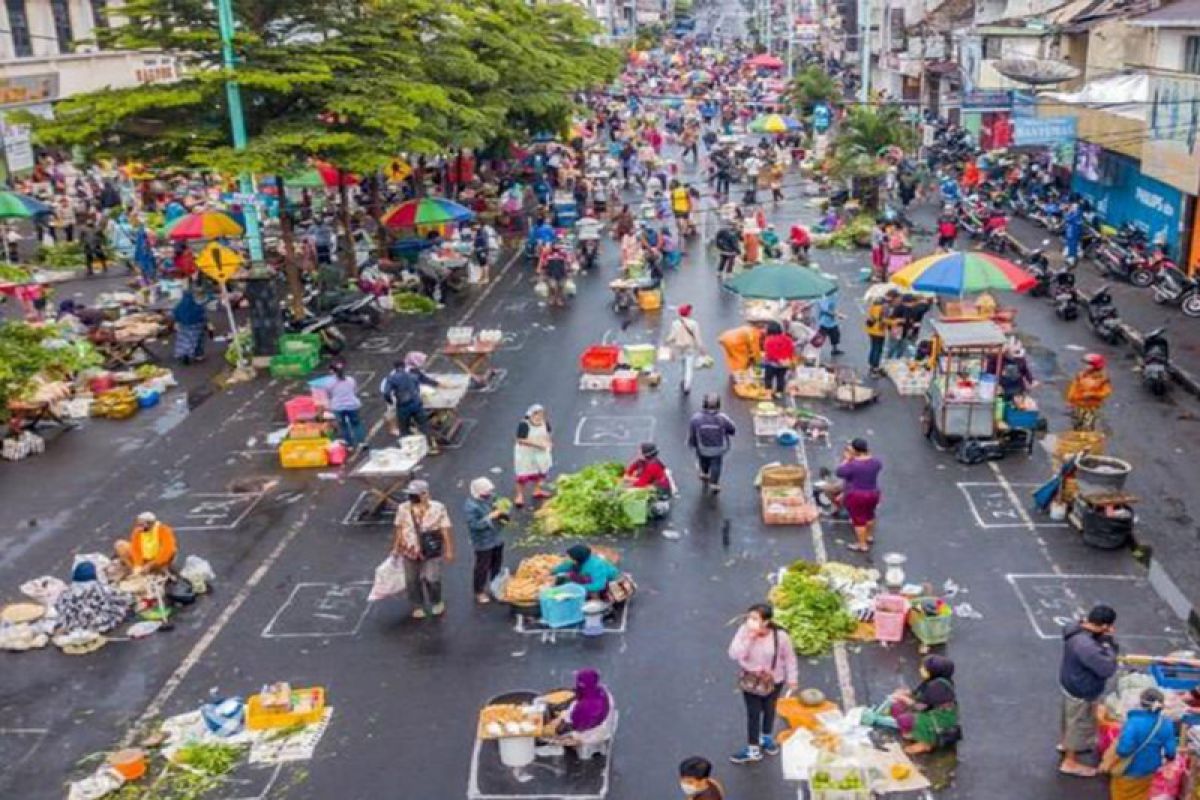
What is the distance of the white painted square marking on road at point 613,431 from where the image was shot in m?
19.3

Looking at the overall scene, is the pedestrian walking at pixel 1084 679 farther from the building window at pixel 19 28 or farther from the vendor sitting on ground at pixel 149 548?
the building window at pixel 19 28

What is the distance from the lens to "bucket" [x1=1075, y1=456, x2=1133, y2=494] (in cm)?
1544

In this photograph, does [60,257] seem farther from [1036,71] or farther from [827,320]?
[1036,71]

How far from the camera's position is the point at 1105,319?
24469 millimetres

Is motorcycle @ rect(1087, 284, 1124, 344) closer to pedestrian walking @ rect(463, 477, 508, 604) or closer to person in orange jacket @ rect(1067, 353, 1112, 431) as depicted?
person in orange jacket @ rect(1067, 353, 1112, 431)

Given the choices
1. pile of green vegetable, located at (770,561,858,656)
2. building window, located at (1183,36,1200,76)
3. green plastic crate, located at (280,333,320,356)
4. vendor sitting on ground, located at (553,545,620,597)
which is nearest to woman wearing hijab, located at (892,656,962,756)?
pile of green vegetable, located at (770,561,858,656)

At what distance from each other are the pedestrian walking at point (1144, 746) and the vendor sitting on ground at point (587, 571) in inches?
225

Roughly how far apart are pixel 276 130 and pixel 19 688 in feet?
46.0

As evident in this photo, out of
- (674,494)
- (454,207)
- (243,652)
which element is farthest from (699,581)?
(454,207)

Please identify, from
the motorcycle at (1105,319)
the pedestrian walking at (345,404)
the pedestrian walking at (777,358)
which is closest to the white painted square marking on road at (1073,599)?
the pedestrian walking at (777,358)

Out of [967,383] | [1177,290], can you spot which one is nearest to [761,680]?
[967,383]

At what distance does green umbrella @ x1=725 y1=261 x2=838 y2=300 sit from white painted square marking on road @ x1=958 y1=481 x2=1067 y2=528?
4957 mm

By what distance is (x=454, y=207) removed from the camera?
28359 mm

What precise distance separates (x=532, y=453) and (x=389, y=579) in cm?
329
